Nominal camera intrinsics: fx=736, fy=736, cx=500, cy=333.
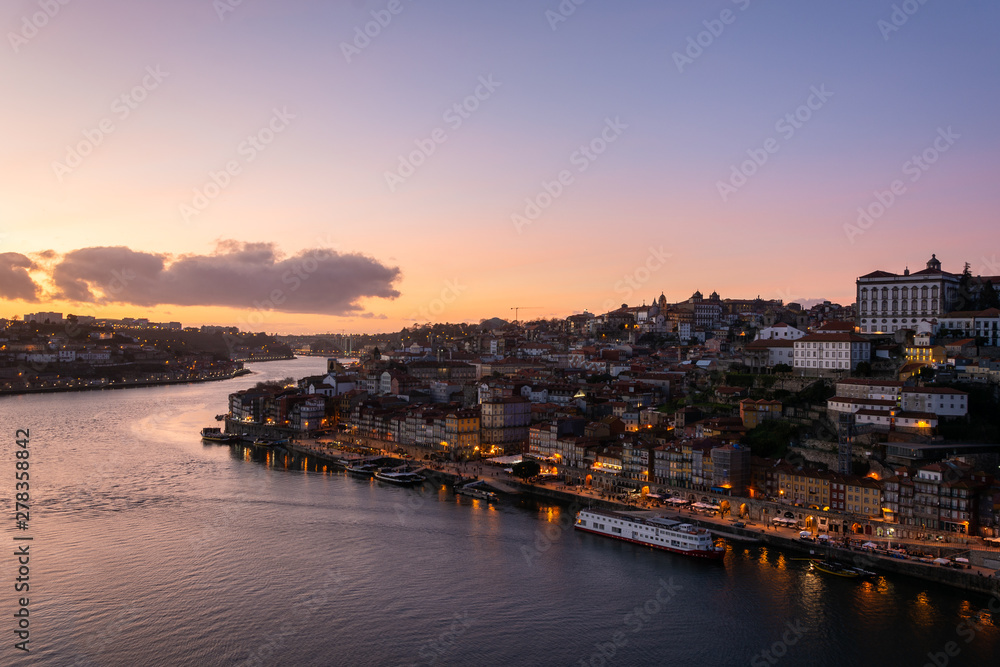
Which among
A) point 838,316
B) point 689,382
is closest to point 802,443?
point 689,382

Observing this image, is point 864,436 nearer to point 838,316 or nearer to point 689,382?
point 689,382

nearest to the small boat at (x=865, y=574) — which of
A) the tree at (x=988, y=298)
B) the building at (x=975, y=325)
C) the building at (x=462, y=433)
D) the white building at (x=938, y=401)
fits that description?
the white building at (x=938, y=401)

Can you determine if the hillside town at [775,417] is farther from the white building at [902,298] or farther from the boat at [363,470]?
the boat at [363,470]

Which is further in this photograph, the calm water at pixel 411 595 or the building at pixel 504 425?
the building at pixel 504 425

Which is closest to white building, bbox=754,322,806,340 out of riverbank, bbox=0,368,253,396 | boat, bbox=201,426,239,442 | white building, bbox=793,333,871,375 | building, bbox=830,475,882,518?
white building, bbox=793,333,871,375

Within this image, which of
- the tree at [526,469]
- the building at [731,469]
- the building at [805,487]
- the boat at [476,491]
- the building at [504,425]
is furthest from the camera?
the building at [504,425]

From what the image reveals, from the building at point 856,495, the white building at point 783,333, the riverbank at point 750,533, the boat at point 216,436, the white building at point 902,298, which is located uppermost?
the white building at point 902,298

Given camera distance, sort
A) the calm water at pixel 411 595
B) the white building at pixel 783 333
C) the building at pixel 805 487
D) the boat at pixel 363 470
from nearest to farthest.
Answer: the calm water at pixel 411 595, the building at pixel 805 487, the boat at pixel 363 470, the white building at pixel 783 333
